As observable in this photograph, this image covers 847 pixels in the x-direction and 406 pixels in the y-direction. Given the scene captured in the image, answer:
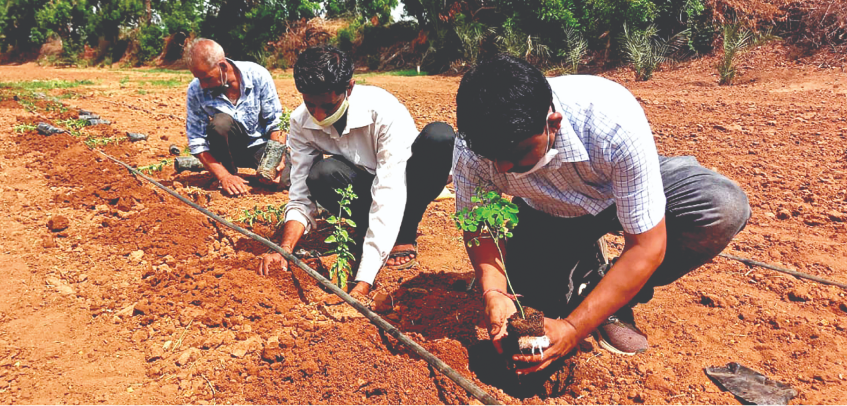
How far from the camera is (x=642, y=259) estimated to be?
5.41ft

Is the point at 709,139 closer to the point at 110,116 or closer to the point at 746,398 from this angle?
the point at 746,398

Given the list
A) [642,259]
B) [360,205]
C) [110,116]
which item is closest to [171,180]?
[360,205]

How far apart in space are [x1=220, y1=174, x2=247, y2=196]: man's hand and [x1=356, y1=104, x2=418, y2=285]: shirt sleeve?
5.92ft

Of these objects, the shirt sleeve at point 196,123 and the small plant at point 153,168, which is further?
the small plant at point 153,168

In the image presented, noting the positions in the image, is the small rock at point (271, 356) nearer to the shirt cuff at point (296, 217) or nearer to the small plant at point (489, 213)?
the shirt cuff at point (296, 217)

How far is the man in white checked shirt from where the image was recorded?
145cm

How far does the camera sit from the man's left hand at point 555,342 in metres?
1.70

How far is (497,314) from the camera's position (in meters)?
1.87

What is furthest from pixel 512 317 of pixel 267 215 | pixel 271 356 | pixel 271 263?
pixel 267 215

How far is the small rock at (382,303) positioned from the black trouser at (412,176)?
0.52 m

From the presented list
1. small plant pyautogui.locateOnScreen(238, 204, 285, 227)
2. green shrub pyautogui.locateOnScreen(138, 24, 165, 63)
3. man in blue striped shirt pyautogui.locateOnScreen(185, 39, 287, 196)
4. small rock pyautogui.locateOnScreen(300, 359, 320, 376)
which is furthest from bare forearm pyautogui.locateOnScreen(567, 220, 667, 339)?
green shrub pyautogui.locateOnScreen(138, 24, 165, 63)

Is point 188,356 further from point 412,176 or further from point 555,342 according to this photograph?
point 555,342

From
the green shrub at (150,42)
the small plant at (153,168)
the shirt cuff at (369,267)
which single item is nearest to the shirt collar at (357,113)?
Result: the shirt cuff at (369,267)

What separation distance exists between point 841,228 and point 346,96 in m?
2.99
